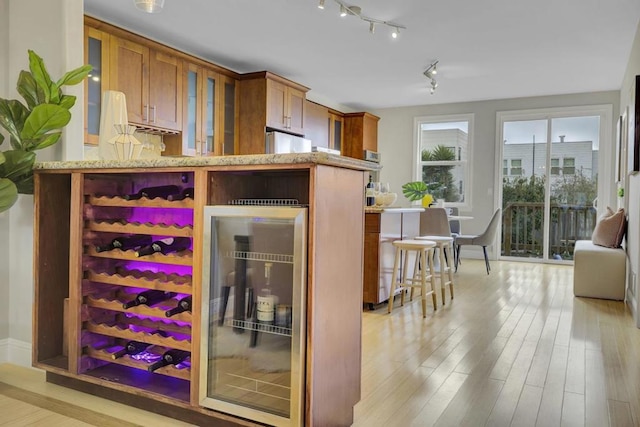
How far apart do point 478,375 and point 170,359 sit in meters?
1.57

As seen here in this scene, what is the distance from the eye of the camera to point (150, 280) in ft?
6.91

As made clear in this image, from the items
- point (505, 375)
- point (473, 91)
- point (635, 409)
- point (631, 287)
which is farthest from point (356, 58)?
point (635, 409)

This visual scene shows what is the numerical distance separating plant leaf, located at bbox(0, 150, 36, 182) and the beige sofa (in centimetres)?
476

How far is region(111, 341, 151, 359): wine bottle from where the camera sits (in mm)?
2213

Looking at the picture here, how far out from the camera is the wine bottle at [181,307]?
202cm

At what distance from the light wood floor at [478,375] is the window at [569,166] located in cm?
352

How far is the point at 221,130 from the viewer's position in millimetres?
5504

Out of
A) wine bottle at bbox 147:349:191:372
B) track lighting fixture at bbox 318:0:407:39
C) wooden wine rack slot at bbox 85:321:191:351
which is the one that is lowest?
wine bottle at bbox 147:349:191:372

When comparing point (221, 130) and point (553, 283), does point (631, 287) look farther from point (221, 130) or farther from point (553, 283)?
point (221, 130)

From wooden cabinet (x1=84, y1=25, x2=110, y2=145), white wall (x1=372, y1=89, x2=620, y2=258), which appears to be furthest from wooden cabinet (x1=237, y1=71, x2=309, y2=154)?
white wall (x1=372, y1=89, x2=620, y2=258)

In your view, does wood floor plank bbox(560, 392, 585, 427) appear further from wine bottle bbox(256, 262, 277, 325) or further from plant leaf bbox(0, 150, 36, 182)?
plant leaf bbox(0, 150, 36, 182)

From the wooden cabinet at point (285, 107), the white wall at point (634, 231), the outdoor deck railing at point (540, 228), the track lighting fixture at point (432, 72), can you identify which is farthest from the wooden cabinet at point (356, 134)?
the white wall at point (634, 231)

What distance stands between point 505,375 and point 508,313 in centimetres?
153

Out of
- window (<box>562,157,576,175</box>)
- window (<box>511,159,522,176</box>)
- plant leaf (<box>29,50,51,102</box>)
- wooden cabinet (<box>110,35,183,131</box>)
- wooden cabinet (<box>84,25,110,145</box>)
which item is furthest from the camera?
window (<box>511,159,522,176</box>)
